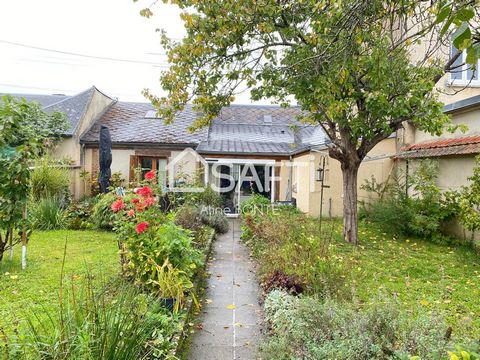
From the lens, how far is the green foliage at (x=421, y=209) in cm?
987

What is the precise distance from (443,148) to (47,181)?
42.3 ft

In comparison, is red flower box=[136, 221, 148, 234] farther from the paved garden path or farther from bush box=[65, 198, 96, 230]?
bush box=[65, 198, 96, 230]

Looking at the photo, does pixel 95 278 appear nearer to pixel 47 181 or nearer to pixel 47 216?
pixel 47 216

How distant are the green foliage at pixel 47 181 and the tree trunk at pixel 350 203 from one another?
930 centimetres

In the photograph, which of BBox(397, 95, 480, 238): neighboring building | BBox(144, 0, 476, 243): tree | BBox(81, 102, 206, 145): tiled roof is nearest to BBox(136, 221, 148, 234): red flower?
BBox(144, 0, 476, 243): tree

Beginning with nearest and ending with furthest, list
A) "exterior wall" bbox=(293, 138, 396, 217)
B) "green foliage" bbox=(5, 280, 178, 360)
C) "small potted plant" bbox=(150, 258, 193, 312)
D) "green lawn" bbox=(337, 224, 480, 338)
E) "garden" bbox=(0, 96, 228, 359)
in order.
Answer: "green foliage" bbox=(5, 280, 178, 360)
"garden" bbox=(0, 96, 228, 359)
"small potted plant" bbox=(150, 258, 193, 312)
"green lawn" bbox=(337, 224, 480, 338)
"exterior wall" bbox=(293, 138, 396, 217)

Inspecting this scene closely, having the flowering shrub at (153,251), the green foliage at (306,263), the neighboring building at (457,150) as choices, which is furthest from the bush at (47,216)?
the neighboring building at (457,150)

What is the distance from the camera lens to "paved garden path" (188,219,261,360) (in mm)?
3746

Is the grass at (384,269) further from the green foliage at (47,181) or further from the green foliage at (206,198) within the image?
the green foliage at (47,181)

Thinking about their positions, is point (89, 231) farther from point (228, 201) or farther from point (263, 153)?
point (263, 153)

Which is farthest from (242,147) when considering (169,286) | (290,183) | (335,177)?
(169,286)

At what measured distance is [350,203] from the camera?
938 centimetres

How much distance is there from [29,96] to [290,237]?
23.8 meters

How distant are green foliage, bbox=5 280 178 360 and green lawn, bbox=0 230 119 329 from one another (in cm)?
55
